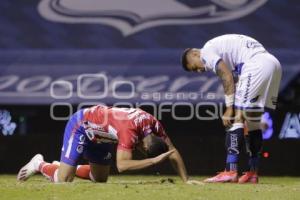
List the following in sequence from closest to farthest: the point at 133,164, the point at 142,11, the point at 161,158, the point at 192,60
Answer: the point at 161,158
the point at 133,164
the point at 192,60
the point at 142,11

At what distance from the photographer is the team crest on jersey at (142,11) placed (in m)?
13.7

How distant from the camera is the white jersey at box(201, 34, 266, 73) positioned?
9.39 m

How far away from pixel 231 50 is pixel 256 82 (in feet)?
1.48

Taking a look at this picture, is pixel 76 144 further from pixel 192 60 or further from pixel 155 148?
pixel 192 60

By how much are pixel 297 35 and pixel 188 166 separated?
2582 millimetres

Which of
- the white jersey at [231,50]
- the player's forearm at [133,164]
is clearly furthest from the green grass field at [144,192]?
the white jersey at [231,50]

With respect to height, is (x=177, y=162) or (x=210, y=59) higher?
(x=210, y=59)

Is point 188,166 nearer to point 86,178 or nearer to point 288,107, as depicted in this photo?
point 288,107

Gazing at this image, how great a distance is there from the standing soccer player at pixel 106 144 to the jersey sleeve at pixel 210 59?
0.79m

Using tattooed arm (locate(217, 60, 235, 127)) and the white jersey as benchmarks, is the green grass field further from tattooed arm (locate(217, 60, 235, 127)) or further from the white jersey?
the white jersey

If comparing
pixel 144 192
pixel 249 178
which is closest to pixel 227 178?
pixel 249 178

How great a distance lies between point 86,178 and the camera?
35.2 feet

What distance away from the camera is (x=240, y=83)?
9.38m

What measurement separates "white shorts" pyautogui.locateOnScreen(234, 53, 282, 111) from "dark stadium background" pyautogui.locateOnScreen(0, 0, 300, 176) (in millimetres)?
3988
